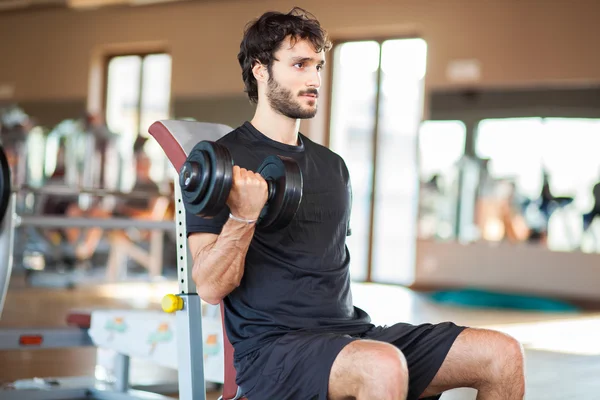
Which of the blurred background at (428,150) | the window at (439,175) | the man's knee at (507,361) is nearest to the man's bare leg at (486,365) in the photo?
the man's knee at (507,361)

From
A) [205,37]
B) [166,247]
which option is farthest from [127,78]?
[166,247]

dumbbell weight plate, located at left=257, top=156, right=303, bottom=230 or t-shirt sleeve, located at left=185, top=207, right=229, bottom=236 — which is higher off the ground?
dumbbell weight plate, located at left=257, top=156, right=303, bottom=230

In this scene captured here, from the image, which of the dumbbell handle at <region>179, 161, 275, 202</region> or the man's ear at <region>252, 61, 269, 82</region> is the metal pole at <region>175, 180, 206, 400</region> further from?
the dumbbell handle at <region>179, 161, 275, 202</region>

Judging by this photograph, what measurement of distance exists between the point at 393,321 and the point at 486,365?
3.09 metres

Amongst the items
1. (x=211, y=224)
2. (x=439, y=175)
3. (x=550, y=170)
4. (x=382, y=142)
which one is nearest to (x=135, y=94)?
(x=382, y=142)

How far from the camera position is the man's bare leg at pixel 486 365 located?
5.00 feet

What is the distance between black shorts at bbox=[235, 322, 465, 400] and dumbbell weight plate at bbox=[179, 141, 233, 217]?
28 cm

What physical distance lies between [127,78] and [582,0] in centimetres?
511

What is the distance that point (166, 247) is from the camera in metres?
8.37

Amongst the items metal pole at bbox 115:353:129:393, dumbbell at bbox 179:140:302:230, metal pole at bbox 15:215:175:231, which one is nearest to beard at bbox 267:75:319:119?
dumbbell at bbox 179:140:302:230

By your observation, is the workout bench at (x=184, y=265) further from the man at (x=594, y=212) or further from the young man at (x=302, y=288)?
the man at (x=594, y=212)

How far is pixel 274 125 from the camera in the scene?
5.60 ft

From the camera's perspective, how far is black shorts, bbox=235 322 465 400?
143cm

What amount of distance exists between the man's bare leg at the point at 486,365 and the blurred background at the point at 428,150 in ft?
13.2
